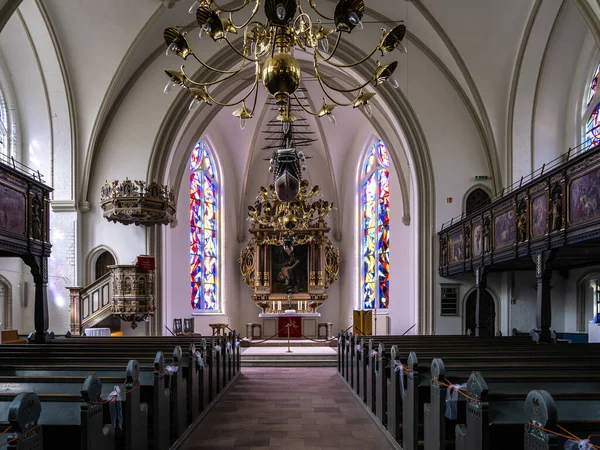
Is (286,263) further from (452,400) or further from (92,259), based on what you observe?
(452,400)

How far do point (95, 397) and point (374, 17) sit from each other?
13911 mm

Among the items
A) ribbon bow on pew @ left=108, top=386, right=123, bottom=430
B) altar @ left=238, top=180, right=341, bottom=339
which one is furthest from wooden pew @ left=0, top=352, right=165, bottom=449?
altar @ left=238, top=180, right=341, bottom=339

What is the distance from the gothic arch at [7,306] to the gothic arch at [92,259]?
2028 millimetres

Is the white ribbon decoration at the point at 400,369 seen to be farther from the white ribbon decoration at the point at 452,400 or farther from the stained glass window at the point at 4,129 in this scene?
the stained glass window at the point at 4,129

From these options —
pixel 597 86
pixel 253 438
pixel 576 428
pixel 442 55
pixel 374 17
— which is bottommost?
pixel 253 438

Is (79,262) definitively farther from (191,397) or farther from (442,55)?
(442,55)

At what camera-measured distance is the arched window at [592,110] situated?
13219 mm

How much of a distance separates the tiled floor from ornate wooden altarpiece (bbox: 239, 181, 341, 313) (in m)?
11.0

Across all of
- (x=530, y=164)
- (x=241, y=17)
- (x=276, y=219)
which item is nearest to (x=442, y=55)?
(x=530, y=164)

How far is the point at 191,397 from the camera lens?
760 cm

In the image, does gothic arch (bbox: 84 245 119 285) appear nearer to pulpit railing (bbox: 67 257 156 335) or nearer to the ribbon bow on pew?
pulpit railing (bbox: 67 257 156 335)

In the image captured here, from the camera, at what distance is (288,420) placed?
8039mm

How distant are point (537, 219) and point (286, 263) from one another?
14.1m

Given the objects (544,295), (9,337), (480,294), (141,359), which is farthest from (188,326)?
(544,295)
